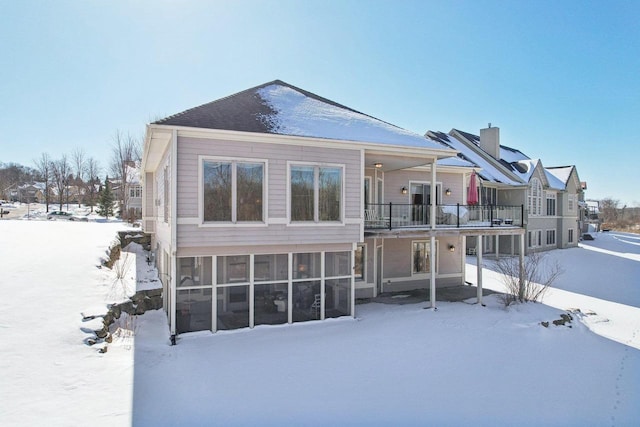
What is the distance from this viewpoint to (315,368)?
7.71 m

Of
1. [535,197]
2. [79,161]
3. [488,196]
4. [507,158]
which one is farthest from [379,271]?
[79,161]

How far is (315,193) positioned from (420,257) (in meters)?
7.71

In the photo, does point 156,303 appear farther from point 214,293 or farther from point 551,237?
point 551,237

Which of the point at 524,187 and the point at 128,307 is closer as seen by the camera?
the point at 128,307

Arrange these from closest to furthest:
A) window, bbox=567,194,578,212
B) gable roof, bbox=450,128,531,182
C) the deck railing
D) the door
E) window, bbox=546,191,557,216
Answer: the deck railing → the door → gable roof, bbox=450,128,531,182 → window, bbox=546,191,557,216 → window, bbox=567,194,578,212

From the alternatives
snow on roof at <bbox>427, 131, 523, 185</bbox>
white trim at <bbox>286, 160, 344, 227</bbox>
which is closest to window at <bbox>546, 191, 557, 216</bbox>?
snow on roof at <bbox>427, 131, 523, 185</bbox>

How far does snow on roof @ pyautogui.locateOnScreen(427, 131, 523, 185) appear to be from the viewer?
25.2m

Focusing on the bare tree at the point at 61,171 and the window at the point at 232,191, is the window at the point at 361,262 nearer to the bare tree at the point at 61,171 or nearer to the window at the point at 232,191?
the window at the point at 232,191

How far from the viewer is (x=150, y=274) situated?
16.1 meters

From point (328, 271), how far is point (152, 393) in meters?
5.74

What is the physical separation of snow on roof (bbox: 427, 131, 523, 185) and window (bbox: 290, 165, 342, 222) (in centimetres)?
1669

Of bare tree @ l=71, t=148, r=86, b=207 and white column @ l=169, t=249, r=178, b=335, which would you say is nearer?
white column @ l=169, t=249, r=178, b=335

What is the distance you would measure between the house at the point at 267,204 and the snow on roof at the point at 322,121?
0.15ft

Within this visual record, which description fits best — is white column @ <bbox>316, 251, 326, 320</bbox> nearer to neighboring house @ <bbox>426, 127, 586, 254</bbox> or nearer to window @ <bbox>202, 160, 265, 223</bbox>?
window @ <bbox>202, 160, 265, 223</bbox>
